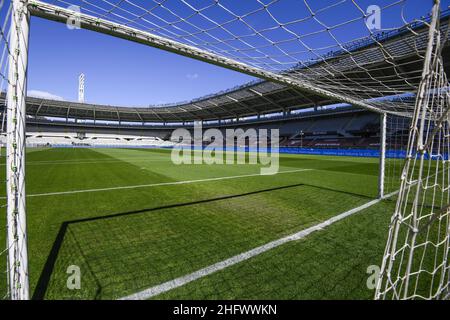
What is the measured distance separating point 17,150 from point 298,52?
4.19 meters

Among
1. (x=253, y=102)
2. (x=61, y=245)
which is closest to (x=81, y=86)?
(x=253, y=102)

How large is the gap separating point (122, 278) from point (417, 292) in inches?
117

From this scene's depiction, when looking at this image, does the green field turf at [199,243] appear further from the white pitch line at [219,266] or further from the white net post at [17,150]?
the white net post at [17,150]

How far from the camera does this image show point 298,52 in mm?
4043

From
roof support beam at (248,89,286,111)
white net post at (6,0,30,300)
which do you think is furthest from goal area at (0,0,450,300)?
roof support beam at (248,89,286,111)

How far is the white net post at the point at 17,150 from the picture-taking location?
1.84m

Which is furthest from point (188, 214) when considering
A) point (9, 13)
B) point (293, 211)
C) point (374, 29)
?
point (374, 29)

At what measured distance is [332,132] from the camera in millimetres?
42906

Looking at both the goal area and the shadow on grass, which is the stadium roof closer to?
the goal area

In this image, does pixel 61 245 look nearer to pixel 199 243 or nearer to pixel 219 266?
pixel 199 243

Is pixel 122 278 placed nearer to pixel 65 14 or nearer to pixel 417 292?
pixel 65 14

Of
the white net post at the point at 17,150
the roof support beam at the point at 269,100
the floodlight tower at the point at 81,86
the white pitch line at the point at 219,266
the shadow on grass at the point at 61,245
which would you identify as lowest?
the white pitch line at the point at 219,266

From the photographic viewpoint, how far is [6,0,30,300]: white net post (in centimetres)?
184

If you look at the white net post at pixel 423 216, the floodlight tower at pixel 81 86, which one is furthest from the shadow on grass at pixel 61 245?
the floodlight tower at pixel 81 86
